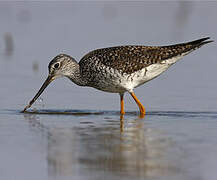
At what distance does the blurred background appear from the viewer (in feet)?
43.9

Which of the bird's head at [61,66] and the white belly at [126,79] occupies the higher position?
the bird's head at [61,66]

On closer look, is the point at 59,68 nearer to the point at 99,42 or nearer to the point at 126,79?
the point at 126,79

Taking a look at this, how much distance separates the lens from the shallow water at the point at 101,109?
317 inches

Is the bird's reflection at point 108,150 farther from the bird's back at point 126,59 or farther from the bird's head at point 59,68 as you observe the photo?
the bird's head at point 59,68

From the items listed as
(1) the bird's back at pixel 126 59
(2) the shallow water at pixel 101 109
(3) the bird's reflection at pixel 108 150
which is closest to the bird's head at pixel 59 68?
(1) the bird's back at pixel 126 59

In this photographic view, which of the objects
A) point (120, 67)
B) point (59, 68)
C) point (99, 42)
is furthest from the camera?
point (99, 42)

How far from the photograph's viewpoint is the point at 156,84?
1479cm

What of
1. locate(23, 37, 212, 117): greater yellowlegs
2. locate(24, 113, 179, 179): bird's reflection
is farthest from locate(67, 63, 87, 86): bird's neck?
locate(24, 113, 179, 179): bird's reflection

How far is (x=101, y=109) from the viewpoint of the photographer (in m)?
12.5

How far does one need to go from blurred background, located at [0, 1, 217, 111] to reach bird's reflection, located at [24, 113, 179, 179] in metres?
2.25

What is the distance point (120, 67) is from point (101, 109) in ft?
3.08

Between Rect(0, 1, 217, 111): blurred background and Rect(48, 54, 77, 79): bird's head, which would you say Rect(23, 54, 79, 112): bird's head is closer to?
Rect(48, 54, 77, 79): bird's head

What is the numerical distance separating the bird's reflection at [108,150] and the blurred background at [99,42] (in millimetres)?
2246

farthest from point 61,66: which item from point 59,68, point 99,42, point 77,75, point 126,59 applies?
point 99,42
